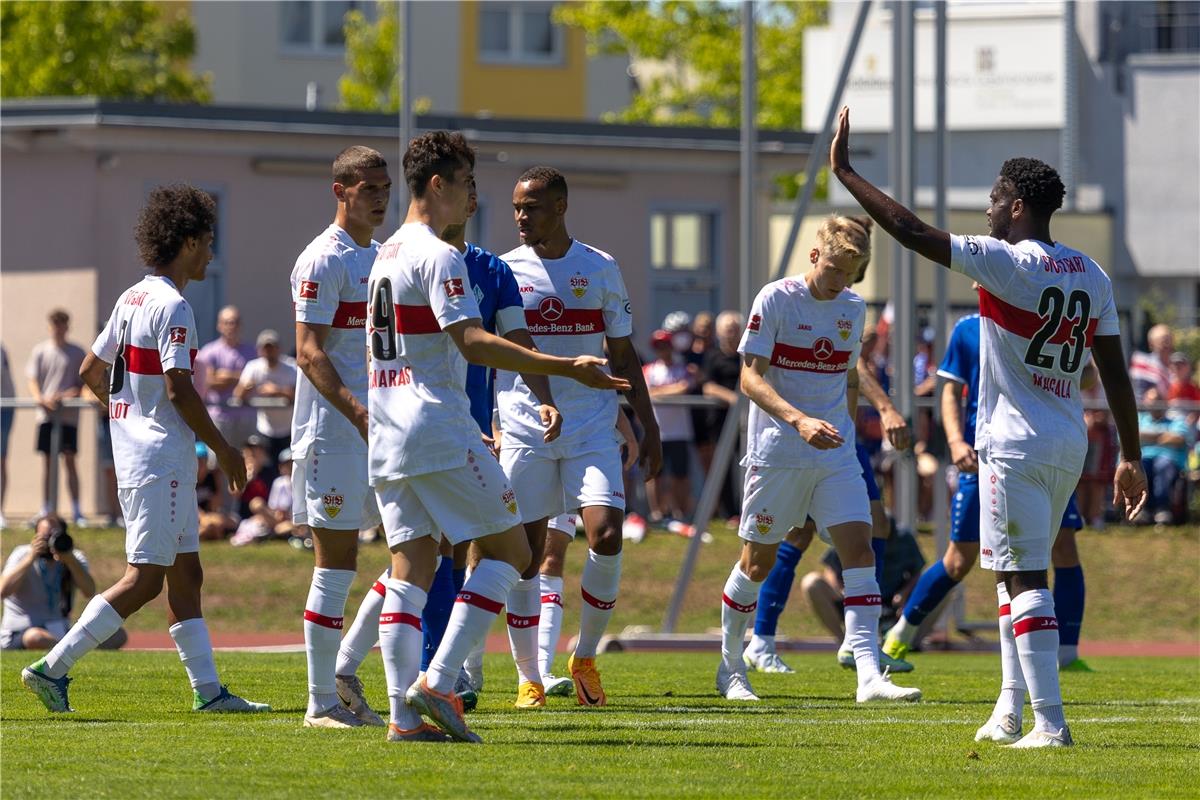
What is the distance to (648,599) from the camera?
20.1m

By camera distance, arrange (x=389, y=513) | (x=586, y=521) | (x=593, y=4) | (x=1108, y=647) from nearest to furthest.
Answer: (x=389, y=513), (x=586, y=521), (x=1108, y=647), (x=593, y=4)

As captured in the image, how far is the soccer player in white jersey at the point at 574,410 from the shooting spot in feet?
33.0

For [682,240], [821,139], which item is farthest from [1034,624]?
[682,240]

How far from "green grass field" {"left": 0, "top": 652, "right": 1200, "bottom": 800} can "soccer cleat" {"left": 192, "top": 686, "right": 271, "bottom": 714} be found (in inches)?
4.5

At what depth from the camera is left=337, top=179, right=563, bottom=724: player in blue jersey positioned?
348 inches

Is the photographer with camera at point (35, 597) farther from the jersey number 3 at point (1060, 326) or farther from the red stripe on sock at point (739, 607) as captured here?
the jersey number 3 at point (1060, 326)

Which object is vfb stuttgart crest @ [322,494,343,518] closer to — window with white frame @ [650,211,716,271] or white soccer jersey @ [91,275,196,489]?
white soccer jersey @ [91,275,196,489]

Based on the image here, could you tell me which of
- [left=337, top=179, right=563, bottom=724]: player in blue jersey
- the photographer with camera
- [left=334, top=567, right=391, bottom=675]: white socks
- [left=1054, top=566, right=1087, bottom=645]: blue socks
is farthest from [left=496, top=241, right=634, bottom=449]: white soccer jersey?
the photographer with camera

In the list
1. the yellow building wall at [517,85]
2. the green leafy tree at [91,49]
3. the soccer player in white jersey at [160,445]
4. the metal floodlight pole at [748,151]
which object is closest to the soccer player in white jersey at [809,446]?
the soccer player in white jersey at [160,445]

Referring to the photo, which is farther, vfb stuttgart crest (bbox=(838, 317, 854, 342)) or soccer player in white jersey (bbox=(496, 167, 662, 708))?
vfb stuttgart crest (bbox=(838, 317, 854, 342))

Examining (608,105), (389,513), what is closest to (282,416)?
(389,513)

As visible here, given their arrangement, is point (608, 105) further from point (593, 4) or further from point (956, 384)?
point (956, 384)

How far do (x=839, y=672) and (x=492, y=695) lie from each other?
3.01 m

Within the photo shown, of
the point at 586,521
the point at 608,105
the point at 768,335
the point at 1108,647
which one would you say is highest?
the point at 608,105
